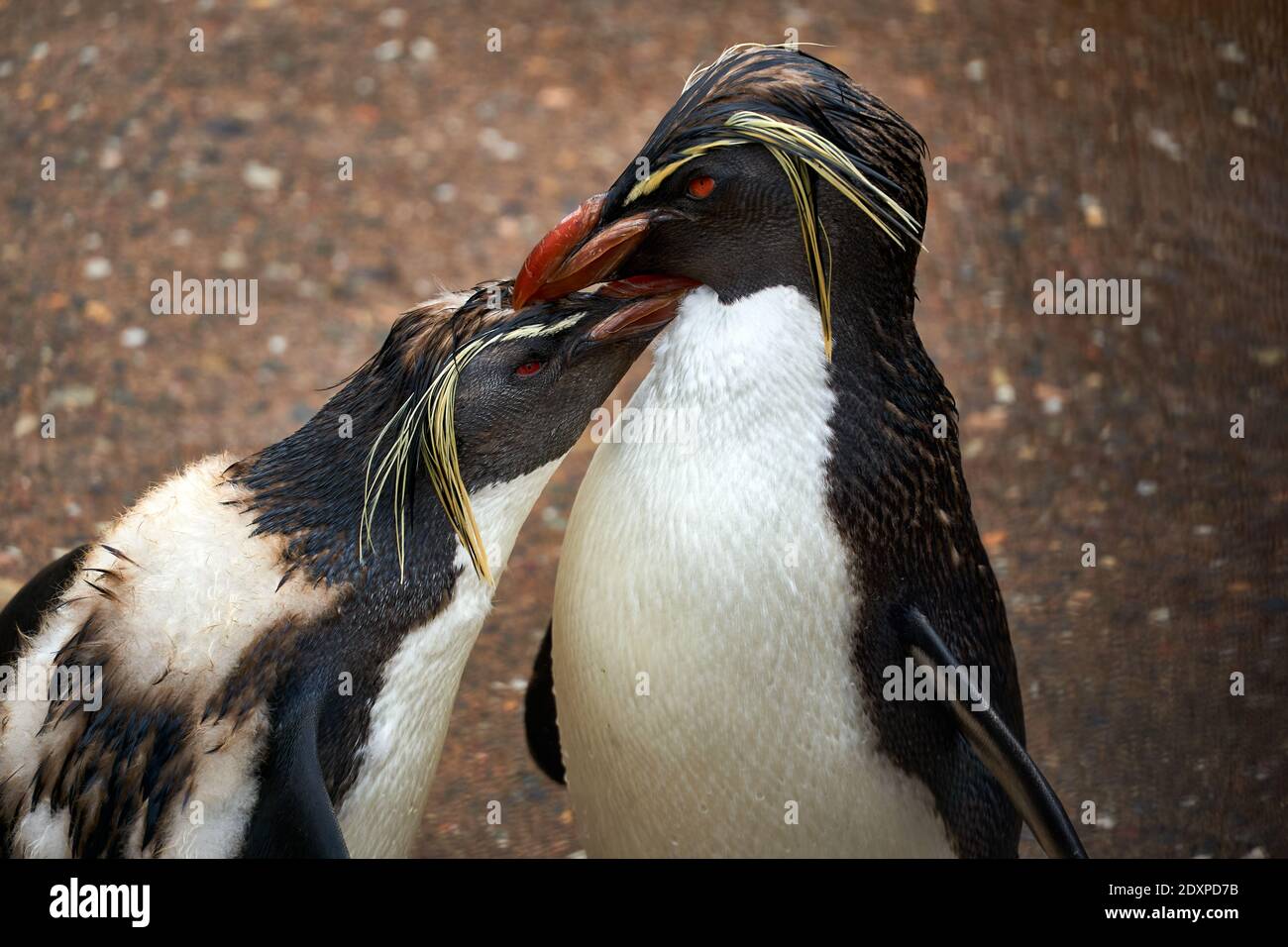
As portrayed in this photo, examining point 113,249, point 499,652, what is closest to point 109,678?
point 499,652

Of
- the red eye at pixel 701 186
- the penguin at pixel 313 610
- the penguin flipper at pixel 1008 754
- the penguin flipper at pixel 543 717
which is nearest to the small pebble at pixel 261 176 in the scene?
the penguin flipper at pixel 543 717

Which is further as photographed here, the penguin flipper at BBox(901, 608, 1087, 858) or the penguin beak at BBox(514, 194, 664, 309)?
the penguin flipper at BBox(901, 608, 1087, 858)

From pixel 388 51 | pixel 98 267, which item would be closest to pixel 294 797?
pixel 98 267

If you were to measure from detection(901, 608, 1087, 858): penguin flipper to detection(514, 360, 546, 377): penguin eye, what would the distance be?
0.53 meters

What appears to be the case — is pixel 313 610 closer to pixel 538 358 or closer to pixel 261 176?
pixel 538 358

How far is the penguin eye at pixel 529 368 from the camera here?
1718 mm

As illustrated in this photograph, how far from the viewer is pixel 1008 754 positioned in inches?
69.2

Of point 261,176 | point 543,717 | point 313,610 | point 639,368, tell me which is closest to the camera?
point 313,610

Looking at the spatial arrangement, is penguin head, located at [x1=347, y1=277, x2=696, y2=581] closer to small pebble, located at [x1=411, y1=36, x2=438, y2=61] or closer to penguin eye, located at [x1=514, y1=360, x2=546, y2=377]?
penguin eye, located at [x1=514, y1=360, x2=546, y2=377]

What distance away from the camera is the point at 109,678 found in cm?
164

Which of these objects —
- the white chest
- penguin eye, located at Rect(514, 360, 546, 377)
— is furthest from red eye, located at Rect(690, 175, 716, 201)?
the white chest

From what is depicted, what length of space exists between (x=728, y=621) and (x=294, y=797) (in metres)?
0.53

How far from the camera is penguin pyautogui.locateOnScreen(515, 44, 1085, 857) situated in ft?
5.38

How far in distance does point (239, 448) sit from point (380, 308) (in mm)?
482
